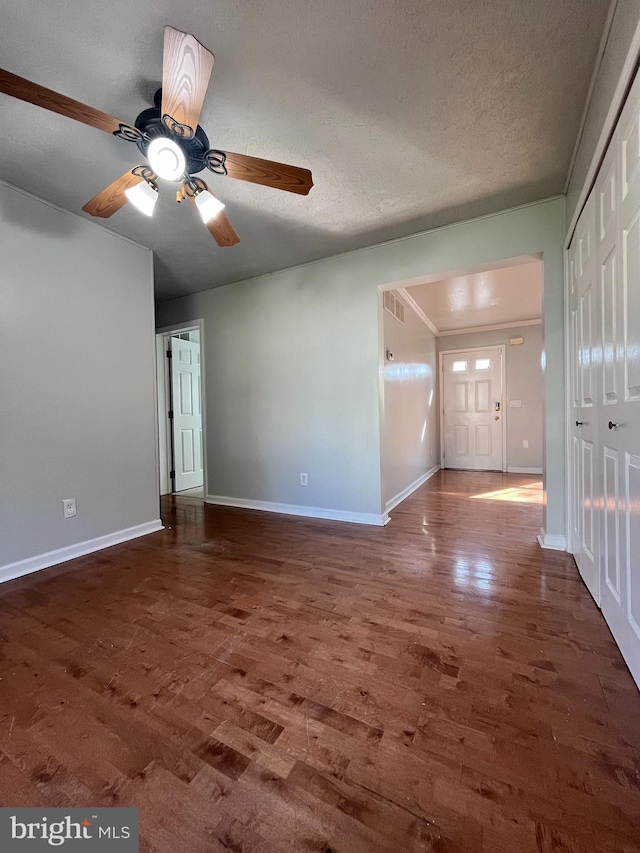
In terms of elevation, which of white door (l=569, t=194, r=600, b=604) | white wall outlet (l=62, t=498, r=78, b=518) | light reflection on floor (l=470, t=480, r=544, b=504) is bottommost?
light reflection on floor (l=470, t=480, r=544, b=504)

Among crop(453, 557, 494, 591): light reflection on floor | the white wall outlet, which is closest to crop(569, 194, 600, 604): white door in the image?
crop(453, 557, 494, 591): light reflection on floor

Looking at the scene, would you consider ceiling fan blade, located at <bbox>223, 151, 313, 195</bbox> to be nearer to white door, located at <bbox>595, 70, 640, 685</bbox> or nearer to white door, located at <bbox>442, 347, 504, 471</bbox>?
white door, located at <bbox>595, 70, 640, 685</bbox>

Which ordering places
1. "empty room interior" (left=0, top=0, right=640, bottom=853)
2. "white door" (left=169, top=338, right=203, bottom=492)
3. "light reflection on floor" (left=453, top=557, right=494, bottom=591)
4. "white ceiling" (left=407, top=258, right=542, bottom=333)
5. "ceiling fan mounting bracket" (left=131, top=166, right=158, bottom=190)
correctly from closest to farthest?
"empty room interior" (left=0, top=0, right=640, bottom=853), "ceiling fan mounting bracket" (left=131, top=166, right=158, bottom=190), "light reflection on floor" (left=453, top=557, right=494, bottom=591), "white ceiling" (left=407, top=258, right=542, bottom=333), "white door" (left=169, top=338, right=203, bottom=492)

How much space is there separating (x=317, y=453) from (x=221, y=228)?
2108mm

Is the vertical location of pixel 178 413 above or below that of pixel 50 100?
below

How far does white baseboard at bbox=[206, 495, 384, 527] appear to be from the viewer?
3164 millimetres

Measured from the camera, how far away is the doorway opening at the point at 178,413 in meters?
4.61

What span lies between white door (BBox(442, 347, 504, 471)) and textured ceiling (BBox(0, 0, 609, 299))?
12.2 ft

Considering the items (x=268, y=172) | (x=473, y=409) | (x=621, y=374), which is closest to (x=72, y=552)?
(x=268, y=172)

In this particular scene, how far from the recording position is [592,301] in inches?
66.1

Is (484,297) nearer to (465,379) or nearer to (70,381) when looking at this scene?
(465,379)

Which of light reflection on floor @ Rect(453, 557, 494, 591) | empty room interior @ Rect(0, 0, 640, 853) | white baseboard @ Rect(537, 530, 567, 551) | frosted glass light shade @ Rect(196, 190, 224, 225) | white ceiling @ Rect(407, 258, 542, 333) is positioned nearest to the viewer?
empty room interior @ Rect(0, 0, 640, 853)

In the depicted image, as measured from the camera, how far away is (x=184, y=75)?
1.30 m

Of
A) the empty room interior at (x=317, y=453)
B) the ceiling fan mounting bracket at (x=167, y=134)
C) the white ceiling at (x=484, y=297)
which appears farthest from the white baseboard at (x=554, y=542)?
the ceiling fan mounting bracket at (x=167, y=134)
